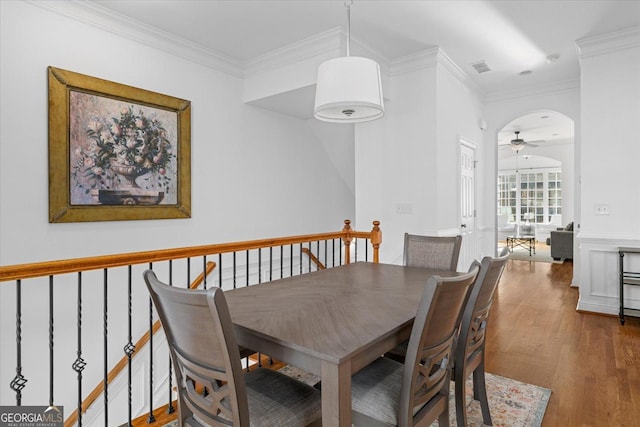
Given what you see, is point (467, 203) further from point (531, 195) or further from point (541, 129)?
point (531, 195)

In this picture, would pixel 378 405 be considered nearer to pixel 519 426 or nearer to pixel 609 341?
pixel 519 426

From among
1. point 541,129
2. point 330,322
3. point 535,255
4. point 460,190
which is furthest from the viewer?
point 541,129

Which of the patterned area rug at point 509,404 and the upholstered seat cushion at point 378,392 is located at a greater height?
the upholstered seat cushion at point 378,392

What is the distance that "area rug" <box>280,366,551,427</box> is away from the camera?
2051 mm

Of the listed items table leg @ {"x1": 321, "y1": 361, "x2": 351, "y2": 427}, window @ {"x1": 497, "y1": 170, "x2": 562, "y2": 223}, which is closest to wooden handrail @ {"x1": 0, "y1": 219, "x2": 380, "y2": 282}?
table leg @ {"x1": 321, "y1": 361, "x2": 351, "y2": 427}

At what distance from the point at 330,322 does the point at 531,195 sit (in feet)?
37.8

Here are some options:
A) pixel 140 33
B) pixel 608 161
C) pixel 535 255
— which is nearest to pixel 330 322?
pixel 140 33

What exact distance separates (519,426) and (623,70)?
389 cm

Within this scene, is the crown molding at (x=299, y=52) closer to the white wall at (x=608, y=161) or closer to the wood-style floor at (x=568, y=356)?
the white wall at (x=608, y=161)

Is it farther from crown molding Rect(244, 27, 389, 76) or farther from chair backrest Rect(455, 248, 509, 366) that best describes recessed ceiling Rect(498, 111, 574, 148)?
chair backrest Rect(455, 248, 509, 366)

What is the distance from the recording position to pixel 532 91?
5.46m

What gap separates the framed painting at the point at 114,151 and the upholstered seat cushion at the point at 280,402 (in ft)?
8.19

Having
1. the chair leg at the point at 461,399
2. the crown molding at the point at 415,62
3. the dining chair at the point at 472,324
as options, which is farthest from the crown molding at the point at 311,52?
the chair leg at the point at 461,399

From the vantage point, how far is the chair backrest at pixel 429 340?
1.26 m
